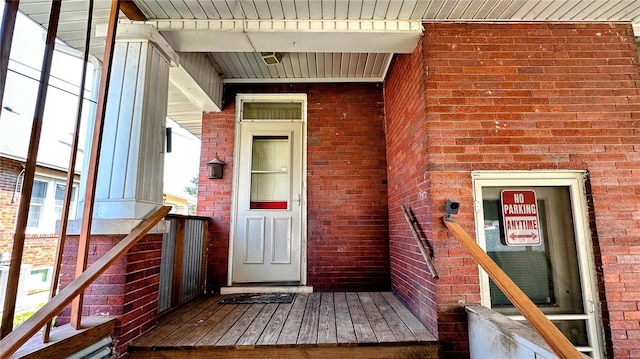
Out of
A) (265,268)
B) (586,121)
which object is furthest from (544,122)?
(265,268)

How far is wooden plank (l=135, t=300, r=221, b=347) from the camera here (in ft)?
7.04

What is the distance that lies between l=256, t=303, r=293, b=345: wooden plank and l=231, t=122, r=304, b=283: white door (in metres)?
0.86

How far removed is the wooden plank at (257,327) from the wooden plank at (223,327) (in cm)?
18

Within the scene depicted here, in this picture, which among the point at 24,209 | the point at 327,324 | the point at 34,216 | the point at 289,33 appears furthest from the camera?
the point at 289,33

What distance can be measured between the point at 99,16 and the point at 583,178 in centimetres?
409

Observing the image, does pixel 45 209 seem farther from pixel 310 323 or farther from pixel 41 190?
pixel 310 323

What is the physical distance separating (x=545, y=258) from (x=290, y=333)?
2067 mm

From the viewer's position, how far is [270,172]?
400 centimetres

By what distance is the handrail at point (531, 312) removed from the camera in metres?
1.25

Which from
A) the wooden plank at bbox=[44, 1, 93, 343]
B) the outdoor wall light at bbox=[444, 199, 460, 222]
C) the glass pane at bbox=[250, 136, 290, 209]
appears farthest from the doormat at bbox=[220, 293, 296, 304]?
the outdoor wall light at bbox=[444, 199, 460, 222]

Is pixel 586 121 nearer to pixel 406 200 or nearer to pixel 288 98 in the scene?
pixel 406 200

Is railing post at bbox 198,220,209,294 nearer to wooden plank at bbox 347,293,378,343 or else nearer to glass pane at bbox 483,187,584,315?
wooden plank at bbox 347,293,378,343

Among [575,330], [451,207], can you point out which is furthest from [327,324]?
[575,330]

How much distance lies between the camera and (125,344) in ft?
6.59
